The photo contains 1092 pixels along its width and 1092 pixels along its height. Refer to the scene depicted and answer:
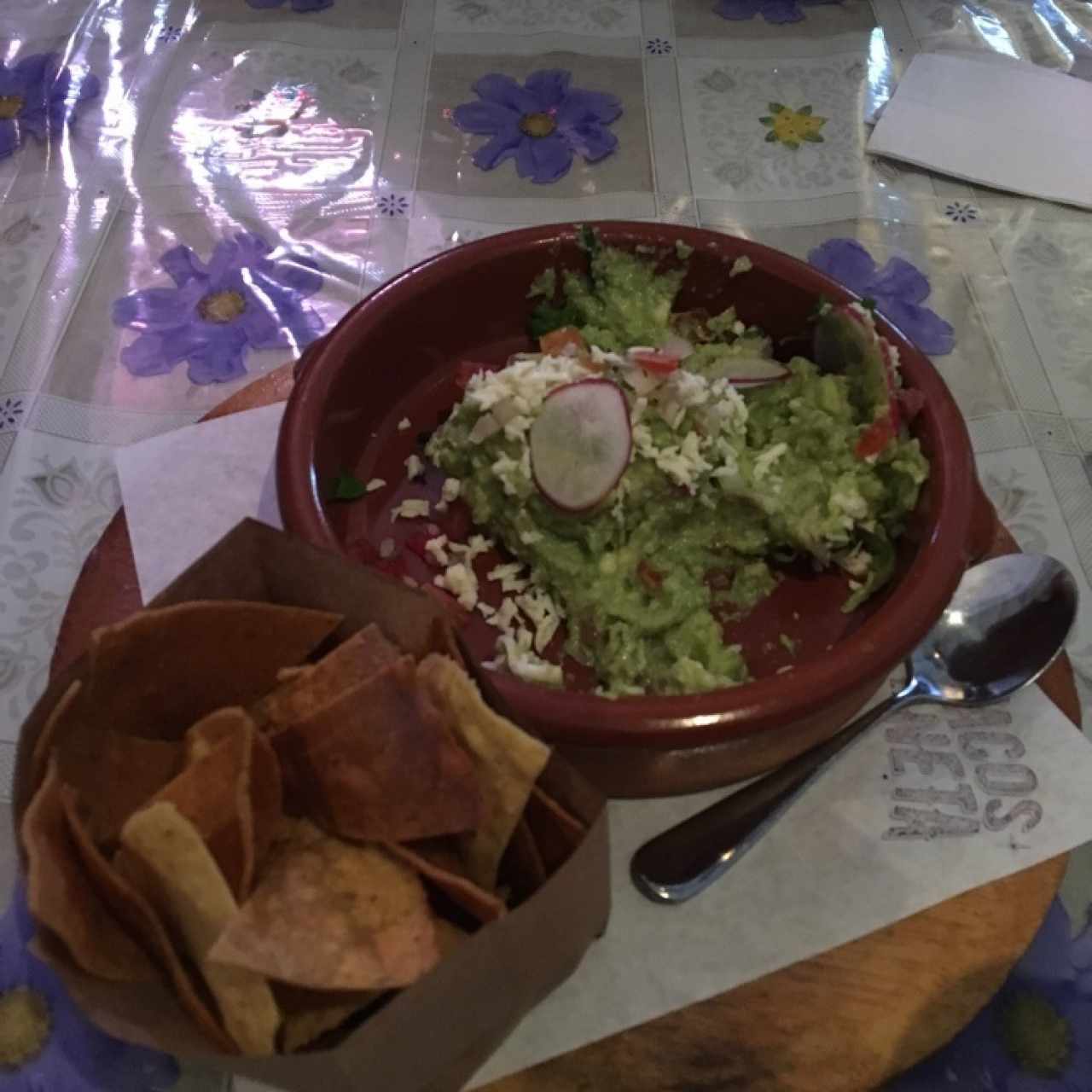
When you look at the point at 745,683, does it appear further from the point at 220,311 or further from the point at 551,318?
the point at 220,311

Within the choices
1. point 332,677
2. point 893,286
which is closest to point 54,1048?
point 332,677

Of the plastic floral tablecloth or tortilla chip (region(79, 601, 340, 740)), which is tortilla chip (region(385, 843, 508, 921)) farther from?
the plastic floral tablecloth

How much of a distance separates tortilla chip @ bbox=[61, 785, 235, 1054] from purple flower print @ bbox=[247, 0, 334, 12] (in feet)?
5.51

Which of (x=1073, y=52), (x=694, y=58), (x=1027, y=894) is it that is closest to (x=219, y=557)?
(x=1027, y=894)

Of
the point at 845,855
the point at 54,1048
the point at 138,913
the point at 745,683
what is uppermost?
the point at 138,913

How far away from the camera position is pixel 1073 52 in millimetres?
1779

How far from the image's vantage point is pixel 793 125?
1658mm

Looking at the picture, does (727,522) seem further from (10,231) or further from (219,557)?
(10,231)

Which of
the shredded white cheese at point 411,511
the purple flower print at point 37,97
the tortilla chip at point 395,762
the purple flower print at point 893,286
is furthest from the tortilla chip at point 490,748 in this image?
the purple flower print at point 37,97

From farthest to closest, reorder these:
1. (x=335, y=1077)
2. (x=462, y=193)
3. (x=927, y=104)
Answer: (x=927, y=104)
(x=462, y=193)
(x=335, y=1077)

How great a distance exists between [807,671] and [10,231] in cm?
135

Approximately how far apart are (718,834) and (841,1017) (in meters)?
0.15

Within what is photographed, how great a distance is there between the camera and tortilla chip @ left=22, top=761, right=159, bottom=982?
1.68 ft

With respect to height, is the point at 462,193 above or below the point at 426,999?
below
